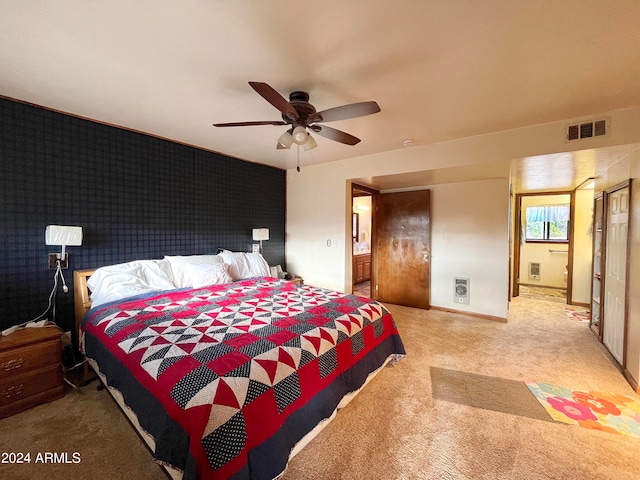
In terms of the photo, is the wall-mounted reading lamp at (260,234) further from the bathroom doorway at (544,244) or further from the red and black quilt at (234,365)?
the bathroom doorway at (544,244)

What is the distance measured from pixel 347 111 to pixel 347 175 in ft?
7.40

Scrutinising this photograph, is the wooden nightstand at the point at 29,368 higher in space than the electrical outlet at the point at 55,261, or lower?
lower

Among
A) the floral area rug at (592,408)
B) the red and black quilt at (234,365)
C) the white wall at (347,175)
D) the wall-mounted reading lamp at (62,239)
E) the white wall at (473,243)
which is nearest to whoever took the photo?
the red and black quilt at (234,365)

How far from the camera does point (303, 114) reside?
205 centimetres

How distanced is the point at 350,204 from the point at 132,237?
9.65 ft

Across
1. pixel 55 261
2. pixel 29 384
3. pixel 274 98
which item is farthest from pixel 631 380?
pixel 55 261

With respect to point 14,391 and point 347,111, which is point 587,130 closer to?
point 347,111

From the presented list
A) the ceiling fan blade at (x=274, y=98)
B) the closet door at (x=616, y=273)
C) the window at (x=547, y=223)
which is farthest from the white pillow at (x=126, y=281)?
the window at (x=547, y=223)

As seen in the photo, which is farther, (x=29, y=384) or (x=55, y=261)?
(x=55, y=261)

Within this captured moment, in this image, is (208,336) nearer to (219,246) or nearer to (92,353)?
(92,353)

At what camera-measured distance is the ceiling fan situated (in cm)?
171

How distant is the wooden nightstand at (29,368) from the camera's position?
1929 mm

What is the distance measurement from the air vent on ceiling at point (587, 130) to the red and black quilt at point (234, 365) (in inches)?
97.8

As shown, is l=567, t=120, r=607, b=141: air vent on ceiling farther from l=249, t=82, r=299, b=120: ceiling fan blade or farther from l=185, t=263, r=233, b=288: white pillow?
l=185, t=263, r=233, b=288: white pillow
